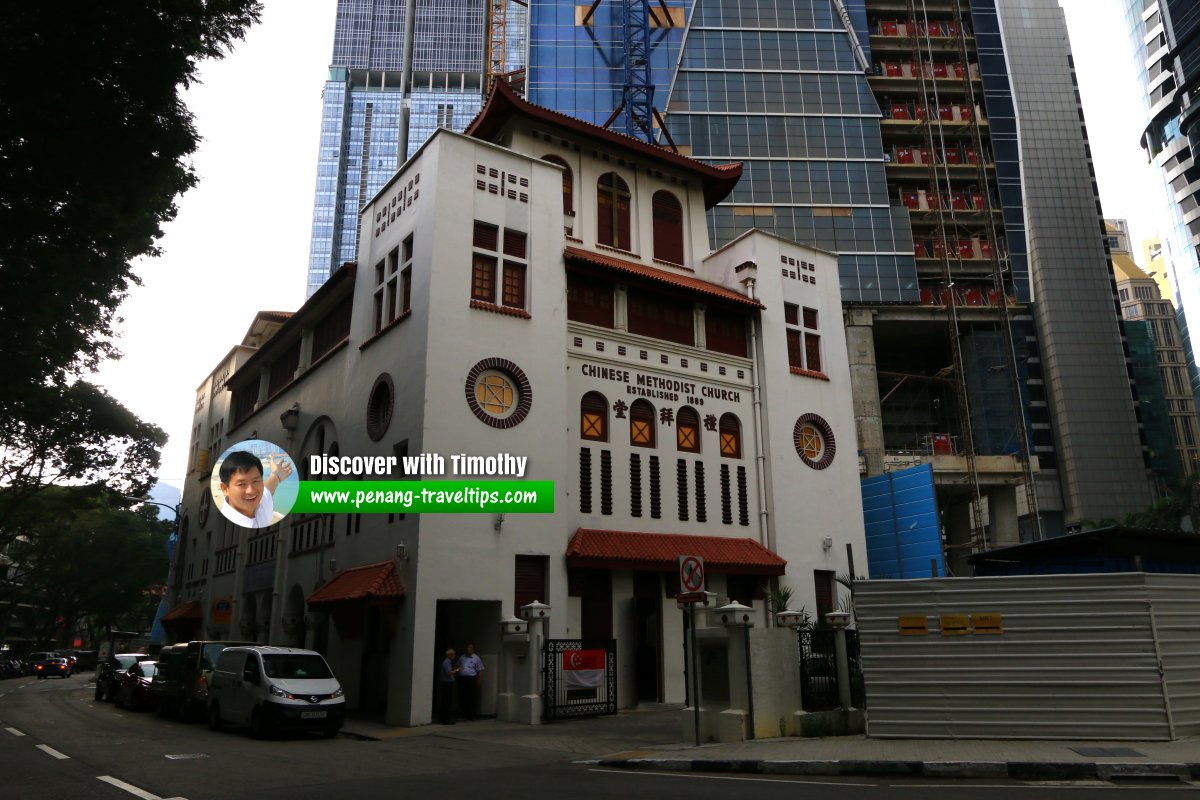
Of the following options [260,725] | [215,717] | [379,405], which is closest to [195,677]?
[215,717]

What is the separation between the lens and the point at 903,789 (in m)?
9.70

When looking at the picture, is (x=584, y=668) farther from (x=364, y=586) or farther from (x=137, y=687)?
(x=137, y=687)

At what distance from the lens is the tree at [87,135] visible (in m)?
13.5

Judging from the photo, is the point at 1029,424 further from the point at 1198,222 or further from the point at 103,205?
the point at 103,205

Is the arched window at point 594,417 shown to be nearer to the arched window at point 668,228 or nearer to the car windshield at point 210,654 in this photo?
the arched window at point 668,228

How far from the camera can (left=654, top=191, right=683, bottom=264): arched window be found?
31.7 metres

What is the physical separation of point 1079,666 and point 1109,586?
1261 millimetres

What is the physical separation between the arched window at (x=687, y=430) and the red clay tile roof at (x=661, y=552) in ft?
9.30

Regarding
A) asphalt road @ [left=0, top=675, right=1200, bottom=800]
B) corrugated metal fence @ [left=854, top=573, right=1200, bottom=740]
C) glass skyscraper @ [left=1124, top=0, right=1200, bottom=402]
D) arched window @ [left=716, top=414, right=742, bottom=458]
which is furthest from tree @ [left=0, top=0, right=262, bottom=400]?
glass skyscraper @ [left=1124, top=0, right=1200, bottom=402]

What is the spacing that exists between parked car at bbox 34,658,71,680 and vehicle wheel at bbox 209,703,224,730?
4355 cm

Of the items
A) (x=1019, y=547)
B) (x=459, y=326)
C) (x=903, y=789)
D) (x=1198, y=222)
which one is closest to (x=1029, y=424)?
(x=1198, y=222)

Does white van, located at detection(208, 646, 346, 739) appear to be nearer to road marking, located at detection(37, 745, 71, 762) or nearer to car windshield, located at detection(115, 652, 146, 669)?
road marking, located at detection(37, 745, 71, 762)

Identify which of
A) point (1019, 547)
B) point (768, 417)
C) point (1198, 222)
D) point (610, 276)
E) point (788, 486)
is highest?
→ point (1198, 222)

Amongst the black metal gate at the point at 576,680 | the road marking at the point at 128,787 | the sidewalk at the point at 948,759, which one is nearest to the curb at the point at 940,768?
the sidewalk at the point at 948,759
